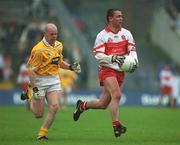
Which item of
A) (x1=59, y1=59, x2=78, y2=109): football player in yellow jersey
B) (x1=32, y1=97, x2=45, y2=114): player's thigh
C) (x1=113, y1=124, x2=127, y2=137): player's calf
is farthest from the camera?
(x1=59, y1=59, x2=78, y2=109): football player in yellow jersey

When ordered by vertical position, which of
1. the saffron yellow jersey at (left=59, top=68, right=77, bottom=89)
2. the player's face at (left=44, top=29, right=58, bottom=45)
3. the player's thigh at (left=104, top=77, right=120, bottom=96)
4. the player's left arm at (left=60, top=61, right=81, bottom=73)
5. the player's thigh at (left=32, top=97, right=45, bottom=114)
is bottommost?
the player's thigh at (left=32, top=97, right=45, bottom=114)

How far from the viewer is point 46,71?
60.2ft

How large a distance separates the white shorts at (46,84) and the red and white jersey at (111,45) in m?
1.22

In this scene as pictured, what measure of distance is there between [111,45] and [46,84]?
1803 millimetres

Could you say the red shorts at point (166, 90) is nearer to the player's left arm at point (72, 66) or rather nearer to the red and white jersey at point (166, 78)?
the red and white jersey at point (166, 78)

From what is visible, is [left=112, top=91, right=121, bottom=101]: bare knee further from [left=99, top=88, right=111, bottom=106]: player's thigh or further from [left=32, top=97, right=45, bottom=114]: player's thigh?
[left=32, top=97, right=45, bottom=114]: player's thigh

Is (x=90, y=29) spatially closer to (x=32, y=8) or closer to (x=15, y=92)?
(x=32, y=8)

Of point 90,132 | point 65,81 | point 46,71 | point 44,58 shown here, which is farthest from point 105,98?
point 65,81

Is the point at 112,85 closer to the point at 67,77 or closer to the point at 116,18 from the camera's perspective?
the point at 116,18

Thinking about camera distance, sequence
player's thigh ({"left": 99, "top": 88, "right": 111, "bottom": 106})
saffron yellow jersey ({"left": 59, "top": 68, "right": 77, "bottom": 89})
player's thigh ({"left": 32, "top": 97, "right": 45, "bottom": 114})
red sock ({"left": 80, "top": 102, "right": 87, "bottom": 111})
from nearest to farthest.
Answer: player's thigh ({"left": 99, "top": 88, "right": 111, "bottom": 106}), player's thigh ({"left": 32, "top": 97, "right": 45, "bottom": 114}), red sock ({"left": 80, "top": 102, "right": 87, "bottom": 111}), saffron yellow jersey ({"left": 59, "top": 68, "right": 77, "bottom": 89})

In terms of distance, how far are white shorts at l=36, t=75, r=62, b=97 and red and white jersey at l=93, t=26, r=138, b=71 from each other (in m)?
1.22

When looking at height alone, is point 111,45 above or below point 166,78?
below

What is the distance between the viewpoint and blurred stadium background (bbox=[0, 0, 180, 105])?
41719 millimetres

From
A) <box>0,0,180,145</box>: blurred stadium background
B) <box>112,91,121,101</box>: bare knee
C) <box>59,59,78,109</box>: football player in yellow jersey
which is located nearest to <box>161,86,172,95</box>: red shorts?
<box>0,0,180,145</box>: blurred stadium background
